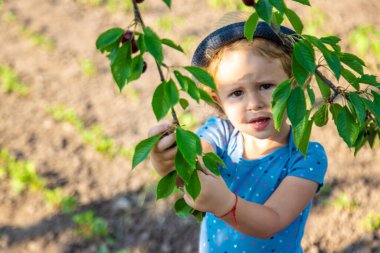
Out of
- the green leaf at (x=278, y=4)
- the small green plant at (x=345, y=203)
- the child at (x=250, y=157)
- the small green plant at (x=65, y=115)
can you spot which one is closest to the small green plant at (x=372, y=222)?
the small green plant at (x=345, y=203)

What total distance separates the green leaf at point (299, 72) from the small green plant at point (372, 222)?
7.75 ft

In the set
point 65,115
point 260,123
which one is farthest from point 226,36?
point 65,115

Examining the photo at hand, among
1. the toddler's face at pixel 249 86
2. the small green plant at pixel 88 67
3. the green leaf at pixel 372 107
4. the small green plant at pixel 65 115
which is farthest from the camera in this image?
the small green plant at pixel 88 67

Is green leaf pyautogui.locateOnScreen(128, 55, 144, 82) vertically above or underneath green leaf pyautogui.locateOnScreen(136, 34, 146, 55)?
underneath

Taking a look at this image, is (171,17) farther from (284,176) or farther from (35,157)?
(284,176)

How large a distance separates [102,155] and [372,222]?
6.48ft

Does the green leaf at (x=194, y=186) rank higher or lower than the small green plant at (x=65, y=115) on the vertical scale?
higher

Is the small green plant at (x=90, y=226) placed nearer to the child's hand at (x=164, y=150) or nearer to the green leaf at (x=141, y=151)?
the child's hand at (x=164, y=150)

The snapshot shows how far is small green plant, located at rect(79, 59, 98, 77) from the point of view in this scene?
5.06 meters

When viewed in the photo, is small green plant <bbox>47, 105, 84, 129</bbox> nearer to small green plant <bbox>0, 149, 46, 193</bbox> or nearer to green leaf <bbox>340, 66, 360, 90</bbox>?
small green plant <bbox>0, 149, 46, 193</bbox>

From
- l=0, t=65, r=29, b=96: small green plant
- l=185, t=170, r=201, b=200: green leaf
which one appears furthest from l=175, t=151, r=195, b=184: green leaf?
l=0, t=65, r=29, b=96: small green plant

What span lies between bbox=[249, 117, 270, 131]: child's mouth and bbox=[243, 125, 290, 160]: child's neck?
0.76 ft

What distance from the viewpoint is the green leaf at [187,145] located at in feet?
3.84

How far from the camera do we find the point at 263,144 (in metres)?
1.99
